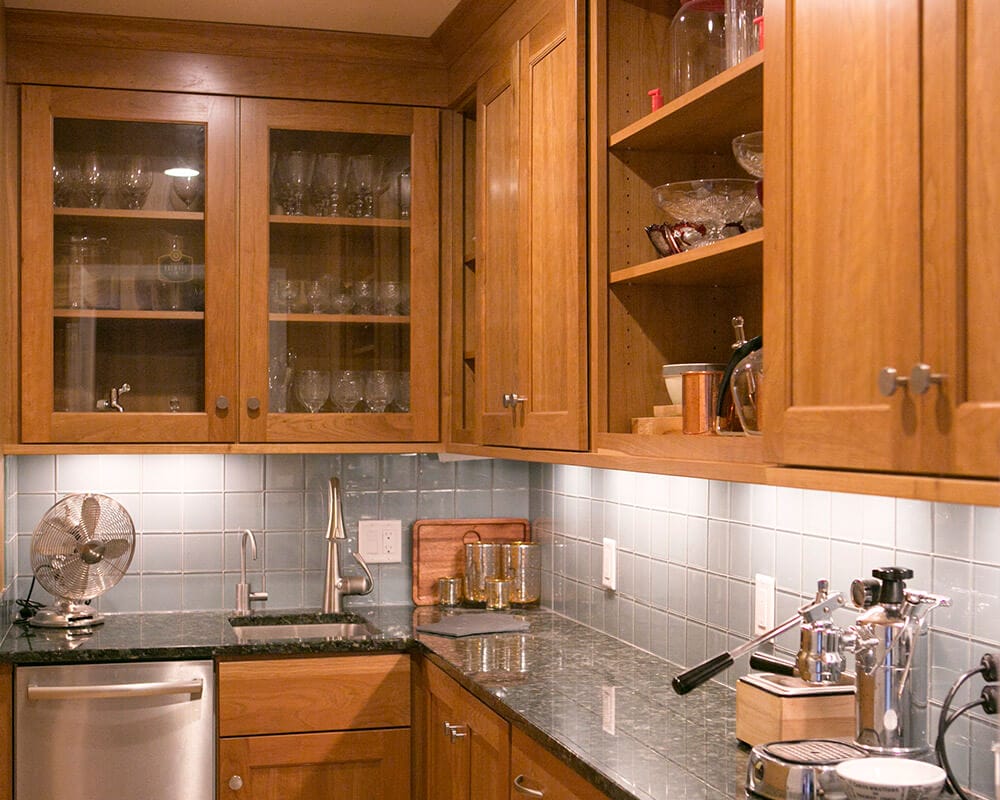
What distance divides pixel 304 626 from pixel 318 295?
0.91 m

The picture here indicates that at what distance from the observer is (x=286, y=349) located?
10.8 ft

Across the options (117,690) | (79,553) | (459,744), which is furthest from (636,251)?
(79,553)

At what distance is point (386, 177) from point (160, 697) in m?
1.47

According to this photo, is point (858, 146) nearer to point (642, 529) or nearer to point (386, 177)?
point (642, 529)

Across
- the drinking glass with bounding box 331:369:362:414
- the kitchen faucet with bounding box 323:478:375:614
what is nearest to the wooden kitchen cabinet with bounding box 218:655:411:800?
the kitchen faucet with bounding box 323:478:375:614

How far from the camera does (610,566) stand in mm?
3027

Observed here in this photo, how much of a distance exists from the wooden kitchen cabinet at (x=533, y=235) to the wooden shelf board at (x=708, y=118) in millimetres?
163

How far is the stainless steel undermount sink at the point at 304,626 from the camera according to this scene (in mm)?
3346

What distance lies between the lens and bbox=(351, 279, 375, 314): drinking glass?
11.0 feet

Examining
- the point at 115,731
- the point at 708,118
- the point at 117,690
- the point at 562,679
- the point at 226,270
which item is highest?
the point at 708,118

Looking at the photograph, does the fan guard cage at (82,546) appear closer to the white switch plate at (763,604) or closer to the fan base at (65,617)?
the fan base at (65,617)

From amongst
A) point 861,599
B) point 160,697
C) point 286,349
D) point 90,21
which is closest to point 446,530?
point 286,349

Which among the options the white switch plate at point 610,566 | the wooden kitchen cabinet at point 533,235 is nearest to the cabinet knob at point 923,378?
the wooden kitchen cabinet at point 533,235

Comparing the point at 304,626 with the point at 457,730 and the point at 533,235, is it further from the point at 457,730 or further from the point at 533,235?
the point at 533,235
